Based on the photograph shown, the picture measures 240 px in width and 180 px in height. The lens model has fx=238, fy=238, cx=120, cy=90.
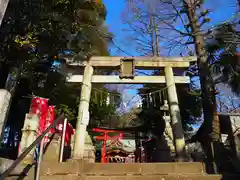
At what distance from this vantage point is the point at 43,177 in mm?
5652

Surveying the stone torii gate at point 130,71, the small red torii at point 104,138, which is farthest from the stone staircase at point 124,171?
the small red torii at point 104,138

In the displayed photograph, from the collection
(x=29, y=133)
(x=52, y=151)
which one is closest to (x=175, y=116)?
(x=52, y=151)

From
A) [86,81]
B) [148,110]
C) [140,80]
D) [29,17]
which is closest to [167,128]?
[148,110]

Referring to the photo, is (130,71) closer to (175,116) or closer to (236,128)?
(175,116)

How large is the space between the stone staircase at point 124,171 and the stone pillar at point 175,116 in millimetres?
1365

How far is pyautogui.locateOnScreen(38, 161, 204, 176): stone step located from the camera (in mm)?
6062

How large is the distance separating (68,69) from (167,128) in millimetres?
5382

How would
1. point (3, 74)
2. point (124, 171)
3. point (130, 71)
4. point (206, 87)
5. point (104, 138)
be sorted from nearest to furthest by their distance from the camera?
point (124, 171)
point (3, 74)
point (130, 71)
point (206, 87)
point (104, 138)

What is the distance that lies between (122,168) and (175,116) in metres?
3.01

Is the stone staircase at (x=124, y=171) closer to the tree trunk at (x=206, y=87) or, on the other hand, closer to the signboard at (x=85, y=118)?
the signboard at (x=85, y=118)

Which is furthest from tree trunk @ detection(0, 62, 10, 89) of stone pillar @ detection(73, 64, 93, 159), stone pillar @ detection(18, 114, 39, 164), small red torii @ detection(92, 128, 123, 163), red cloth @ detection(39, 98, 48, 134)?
small red torii @ detection(92, 128, 123, 163)

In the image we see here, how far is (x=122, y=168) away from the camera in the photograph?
6211 millimetres

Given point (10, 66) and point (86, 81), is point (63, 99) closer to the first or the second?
point (86, 81)

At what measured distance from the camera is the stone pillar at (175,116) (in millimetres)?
7770
